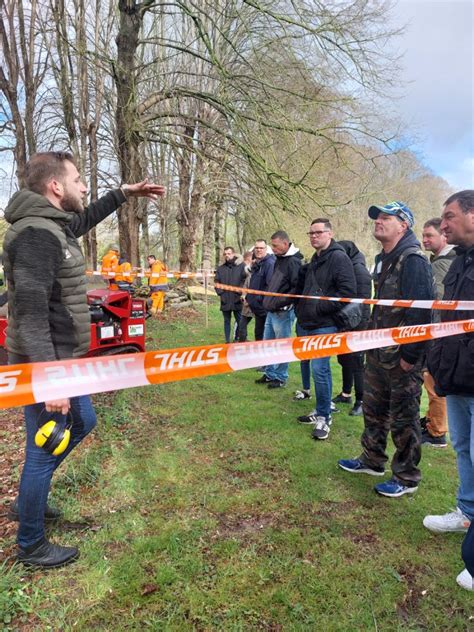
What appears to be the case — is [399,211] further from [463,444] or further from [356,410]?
[356,410]

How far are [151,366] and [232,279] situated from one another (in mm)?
5938

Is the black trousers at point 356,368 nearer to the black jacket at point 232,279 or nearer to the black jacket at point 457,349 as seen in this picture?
the black jacket at point 457,349

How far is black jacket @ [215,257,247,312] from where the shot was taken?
24.7 ft

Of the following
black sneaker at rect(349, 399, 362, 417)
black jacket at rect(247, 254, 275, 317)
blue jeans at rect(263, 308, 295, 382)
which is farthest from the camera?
black jacket at rect(247, 254, 275, 317)

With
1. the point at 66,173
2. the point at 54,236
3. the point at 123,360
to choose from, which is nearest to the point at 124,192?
the point at 66,173

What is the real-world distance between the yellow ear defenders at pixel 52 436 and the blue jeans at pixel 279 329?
3781 millimetres

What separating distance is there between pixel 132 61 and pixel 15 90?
5.58 m

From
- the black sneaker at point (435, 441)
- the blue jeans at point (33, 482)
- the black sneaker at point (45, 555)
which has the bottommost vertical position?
the black sneaker at point (435, 441)

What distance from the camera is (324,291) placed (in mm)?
4098

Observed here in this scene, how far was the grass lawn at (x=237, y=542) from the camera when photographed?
206 cm

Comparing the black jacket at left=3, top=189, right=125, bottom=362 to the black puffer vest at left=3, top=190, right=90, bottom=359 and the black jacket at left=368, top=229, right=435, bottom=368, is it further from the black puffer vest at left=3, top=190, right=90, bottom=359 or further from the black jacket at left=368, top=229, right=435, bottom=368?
the black jacket at left=368, top=229, right=435, bottom=368

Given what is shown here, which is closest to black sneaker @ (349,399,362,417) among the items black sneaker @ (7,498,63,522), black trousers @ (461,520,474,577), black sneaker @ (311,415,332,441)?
black sneaker @ (311,415,332,441)

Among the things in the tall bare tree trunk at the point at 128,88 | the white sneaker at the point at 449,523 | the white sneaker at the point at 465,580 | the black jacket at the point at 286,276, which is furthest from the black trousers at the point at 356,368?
the tall bare tree trunk at the point at 128,88

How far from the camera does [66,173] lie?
2145 mm
